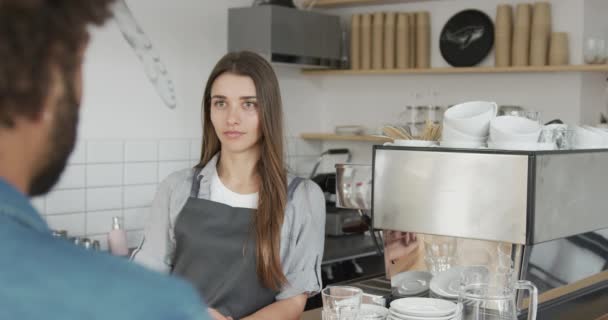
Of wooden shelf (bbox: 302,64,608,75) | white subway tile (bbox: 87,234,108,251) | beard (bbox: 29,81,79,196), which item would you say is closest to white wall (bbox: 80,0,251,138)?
white subway tile (bbox: 87,234,108,251)

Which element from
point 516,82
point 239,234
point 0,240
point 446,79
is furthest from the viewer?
point 446,79

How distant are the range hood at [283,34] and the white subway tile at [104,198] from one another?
3.17ft

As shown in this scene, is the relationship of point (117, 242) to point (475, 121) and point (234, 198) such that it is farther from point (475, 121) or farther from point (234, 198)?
point (475, 121)

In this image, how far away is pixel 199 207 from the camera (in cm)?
214

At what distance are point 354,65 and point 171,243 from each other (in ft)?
8.07

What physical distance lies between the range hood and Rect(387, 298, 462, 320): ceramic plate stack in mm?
2408

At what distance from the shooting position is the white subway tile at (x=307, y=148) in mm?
4641

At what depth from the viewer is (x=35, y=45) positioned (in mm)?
554

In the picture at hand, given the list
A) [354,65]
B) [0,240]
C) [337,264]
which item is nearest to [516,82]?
[354,65]

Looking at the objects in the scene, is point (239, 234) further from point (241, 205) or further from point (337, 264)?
point (337, 264)

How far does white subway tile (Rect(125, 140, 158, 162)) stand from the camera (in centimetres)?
371

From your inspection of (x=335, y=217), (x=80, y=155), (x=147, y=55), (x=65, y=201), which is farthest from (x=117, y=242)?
(x=335, y=217)

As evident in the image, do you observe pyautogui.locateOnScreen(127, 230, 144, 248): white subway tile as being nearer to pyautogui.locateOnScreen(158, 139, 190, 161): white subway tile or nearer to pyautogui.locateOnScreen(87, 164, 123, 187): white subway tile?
pyautogui.locateOnScreen(87, 164, 123, 187): white subway tile

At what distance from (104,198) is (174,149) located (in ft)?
1.57
